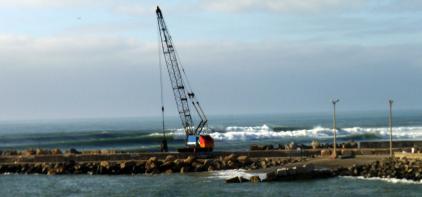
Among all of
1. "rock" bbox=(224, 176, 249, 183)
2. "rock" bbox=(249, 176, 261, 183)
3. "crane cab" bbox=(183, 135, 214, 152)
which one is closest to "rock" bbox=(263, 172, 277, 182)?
"rock" bbox=(249, 176, 261, 183)

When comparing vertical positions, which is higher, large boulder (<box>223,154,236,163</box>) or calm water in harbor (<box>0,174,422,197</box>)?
large boulder (<box>223,154,236,163</box>)

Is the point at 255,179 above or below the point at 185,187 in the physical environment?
above

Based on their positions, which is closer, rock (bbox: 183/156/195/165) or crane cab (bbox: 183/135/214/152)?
rock (bbox: 183/156/195/165)

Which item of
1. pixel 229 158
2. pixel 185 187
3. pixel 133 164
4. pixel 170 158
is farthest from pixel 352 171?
pixel 133 164

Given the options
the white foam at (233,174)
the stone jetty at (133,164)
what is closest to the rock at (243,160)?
the stone jetty at (133,164)

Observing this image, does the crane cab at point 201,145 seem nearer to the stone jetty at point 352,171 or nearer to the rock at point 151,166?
the rock at point 151,166

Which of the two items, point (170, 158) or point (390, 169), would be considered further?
point (170, 158)

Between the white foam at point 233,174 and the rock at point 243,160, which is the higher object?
the rock at point 243,160

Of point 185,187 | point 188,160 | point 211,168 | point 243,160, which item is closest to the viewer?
point 185,187

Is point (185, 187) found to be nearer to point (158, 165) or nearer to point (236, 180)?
point (236, 180)

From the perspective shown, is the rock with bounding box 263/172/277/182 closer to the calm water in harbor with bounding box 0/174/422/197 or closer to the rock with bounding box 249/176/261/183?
the rock with bounding box 249/176/261/183

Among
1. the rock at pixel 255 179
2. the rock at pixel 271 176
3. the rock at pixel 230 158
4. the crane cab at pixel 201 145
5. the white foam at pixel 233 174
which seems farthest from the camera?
the crane cab at pixel 201 145

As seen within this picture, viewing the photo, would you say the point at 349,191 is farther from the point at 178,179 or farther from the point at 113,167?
the point at 113,167

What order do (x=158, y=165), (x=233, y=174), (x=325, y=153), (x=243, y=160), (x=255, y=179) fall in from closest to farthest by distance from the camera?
(x=255, y=179) → (x=233, y=174) → (x=158, y=165) → (x=243, y=160) → (x=325, y=153)
